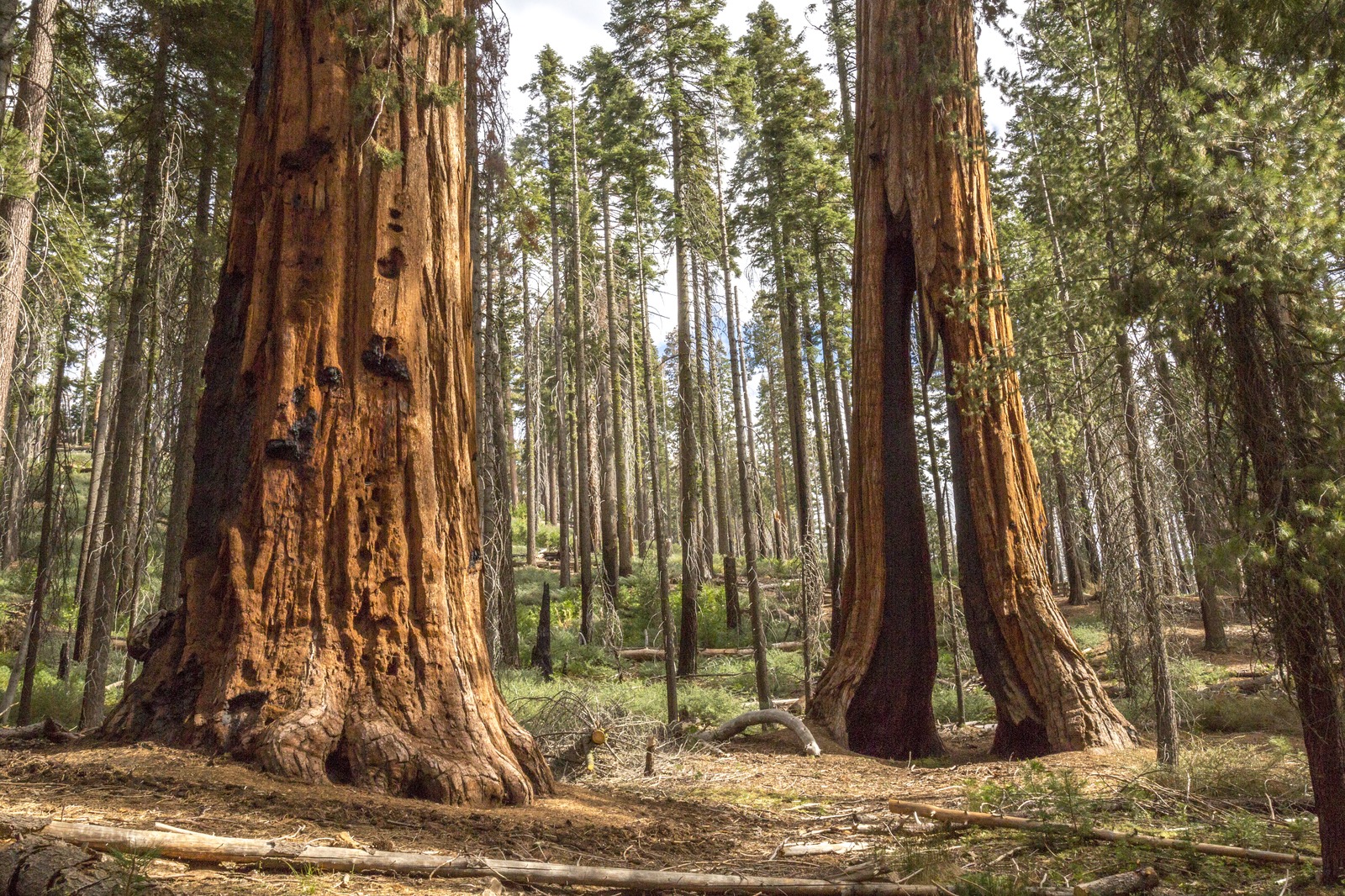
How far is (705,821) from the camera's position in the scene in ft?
16.1

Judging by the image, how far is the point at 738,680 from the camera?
48.7 ft

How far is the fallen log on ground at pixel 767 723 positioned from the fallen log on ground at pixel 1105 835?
3691mm

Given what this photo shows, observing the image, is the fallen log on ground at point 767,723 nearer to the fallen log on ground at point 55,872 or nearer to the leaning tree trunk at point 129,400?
the leaning tree trunk at point 129,400

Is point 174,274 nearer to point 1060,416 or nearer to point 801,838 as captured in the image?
point 801,838

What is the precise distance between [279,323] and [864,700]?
6.82 metres

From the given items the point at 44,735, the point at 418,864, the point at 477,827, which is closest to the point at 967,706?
the point at 477,827

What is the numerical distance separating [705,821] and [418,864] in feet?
7.81

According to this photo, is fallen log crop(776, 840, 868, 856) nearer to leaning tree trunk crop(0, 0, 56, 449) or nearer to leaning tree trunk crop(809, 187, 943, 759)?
leaning tree trunk crop(809, 187, 943, 759)

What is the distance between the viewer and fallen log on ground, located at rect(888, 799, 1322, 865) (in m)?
3.74

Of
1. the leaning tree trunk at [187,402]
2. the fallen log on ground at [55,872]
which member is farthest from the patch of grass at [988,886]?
the leaning tree trunk at [187,402]

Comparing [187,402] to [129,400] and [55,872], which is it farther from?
[55,872]

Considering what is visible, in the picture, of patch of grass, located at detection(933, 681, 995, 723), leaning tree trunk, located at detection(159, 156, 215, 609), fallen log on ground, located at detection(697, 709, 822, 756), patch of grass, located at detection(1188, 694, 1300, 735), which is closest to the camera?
leaning tree trunk, located at detection(159, 156, 215, 609)

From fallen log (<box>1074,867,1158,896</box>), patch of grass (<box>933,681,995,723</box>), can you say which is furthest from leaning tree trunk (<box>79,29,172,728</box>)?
patch of grass (<box>933,681,995,723</box>)

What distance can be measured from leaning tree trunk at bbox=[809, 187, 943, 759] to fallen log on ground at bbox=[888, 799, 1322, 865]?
4172 mm
